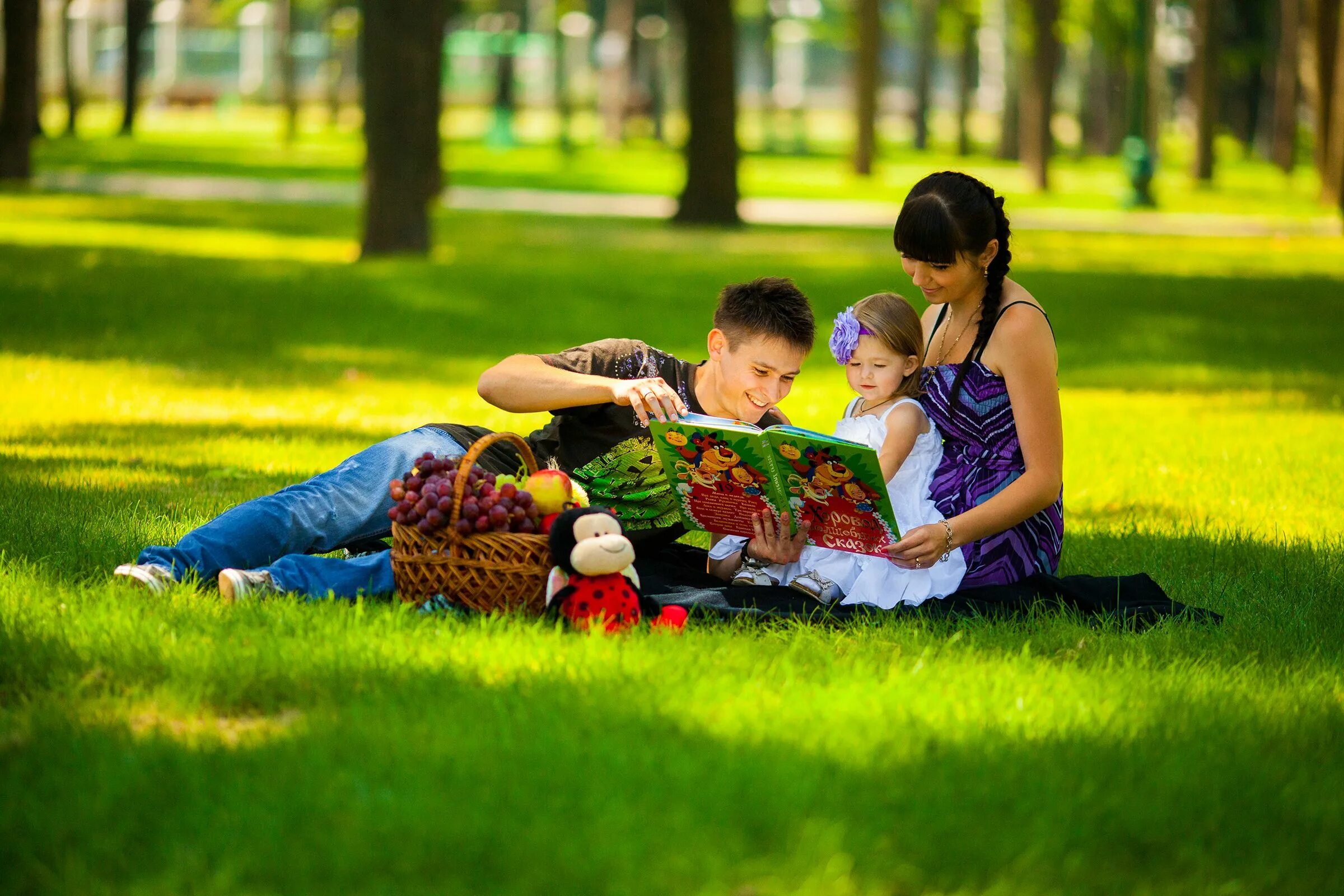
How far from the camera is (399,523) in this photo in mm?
4496

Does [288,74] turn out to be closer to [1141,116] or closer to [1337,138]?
[1141,116]

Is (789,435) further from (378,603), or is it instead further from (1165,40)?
(1165,40)

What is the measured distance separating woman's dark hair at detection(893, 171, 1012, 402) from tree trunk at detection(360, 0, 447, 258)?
11.5 meters

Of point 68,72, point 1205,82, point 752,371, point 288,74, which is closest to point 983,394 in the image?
point 752,371

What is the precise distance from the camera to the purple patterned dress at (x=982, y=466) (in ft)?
16.5

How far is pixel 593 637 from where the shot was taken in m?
4.26

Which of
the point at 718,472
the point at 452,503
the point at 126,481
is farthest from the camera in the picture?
the point at 126,481

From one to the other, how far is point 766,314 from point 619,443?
703 millimetres

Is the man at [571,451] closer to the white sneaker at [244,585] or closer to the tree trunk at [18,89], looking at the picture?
the white sneaker at [244,585]

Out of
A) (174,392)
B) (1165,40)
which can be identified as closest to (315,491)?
(174,392)

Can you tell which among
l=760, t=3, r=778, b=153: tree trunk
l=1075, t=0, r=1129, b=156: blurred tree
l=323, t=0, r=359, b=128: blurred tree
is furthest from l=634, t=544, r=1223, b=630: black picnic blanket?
l=760, t=3, r=778, b=153: tree trunk

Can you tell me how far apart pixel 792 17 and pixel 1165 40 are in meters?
18.1

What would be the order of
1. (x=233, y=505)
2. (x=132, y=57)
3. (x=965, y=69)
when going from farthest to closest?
1. (x=965, y=69)
2. (x=132, y=57)
3. (x=233, y=505)

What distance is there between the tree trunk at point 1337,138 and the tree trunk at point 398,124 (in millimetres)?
12833
